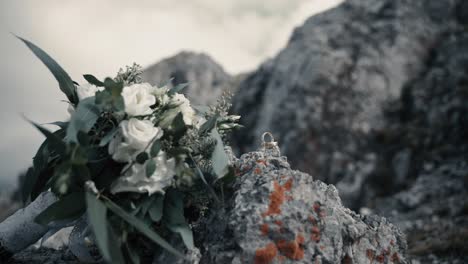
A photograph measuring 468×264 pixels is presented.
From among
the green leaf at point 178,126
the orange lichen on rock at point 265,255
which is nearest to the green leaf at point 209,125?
the green leaf at point 178,126

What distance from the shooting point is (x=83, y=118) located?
2.70 metres

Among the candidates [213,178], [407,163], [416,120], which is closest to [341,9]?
[416,120]

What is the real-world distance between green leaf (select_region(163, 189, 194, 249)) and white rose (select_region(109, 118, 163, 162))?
1.28ft

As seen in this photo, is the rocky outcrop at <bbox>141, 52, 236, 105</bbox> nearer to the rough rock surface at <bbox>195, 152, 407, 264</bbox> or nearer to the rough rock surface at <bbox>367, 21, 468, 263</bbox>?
the rough rock surface at <bbox>367, 21, 468, 263</bbox>

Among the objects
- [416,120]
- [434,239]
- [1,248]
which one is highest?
[416,120]

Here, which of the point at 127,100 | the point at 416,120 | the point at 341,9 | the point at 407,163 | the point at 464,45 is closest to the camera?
the point at 127,100

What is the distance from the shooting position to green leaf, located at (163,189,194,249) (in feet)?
8.49

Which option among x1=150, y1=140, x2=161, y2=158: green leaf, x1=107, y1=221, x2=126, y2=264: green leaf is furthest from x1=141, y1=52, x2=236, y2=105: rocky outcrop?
x1=107, y1=221, x2=126, y2=264: green leaf

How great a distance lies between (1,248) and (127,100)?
1.69 metres

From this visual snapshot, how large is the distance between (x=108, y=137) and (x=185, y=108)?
601 millimetres

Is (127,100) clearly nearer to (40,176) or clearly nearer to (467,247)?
(40,176)

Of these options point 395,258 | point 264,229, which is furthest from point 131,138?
point 395,258

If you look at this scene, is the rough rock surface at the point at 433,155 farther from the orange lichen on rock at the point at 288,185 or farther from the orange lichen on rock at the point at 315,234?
the orange lichen on rock at the point at 288,185

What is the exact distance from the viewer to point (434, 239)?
736 centimetres
